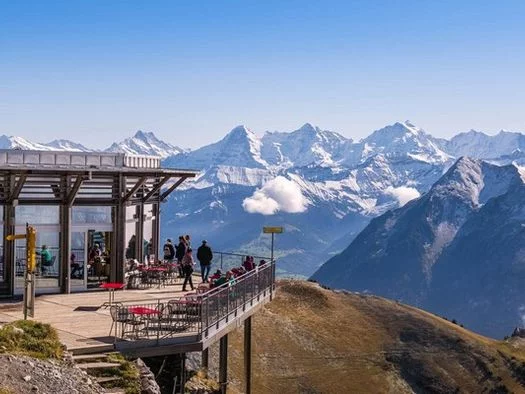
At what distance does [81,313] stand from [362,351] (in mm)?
58950

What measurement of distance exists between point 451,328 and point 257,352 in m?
35.8

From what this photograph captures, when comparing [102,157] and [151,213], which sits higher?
[102,157]

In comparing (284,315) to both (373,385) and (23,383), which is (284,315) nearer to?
(373,385)

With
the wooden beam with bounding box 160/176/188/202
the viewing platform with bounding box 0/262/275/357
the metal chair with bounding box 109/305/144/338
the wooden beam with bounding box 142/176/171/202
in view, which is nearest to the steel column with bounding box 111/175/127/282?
the wooden beam with bounding box 142/176/171/202

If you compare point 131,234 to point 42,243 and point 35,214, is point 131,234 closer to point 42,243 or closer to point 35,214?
point 42,243

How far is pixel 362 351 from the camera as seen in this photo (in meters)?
84.6

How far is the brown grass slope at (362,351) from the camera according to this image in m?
74.2

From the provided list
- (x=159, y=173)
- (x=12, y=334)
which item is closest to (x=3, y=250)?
(x=159, y=173)

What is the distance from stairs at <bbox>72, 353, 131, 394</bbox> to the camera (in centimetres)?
2192

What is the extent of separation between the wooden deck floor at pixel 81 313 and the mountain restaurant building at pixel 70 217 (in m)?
1.34

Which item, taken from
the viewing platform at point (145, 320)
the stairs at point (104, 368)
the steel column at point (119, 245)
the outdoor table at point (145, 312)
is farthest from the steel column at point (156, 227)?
the stairs at point (104, 368)

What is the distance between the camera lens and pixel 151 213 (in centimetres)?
4266

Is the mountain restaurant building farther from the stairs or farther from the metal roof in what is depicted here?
the stairs

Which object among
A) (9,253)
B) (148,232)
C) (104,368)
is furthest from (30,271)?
(148,232)
